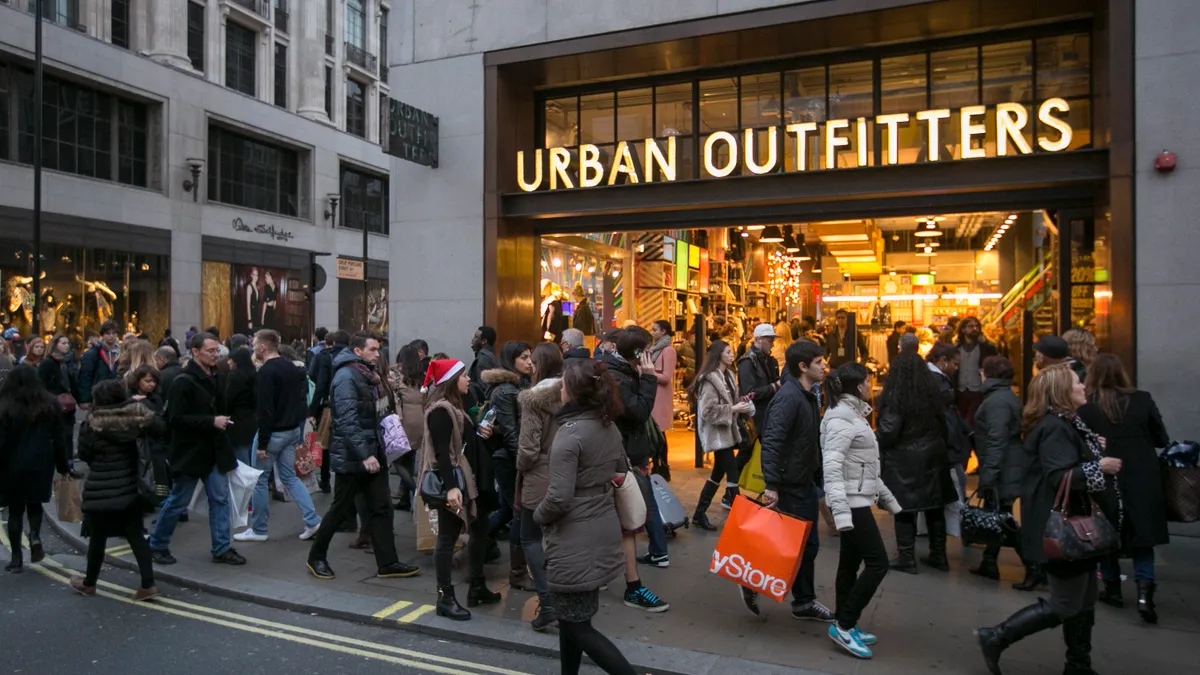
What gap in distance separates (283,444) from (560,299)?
6.57m

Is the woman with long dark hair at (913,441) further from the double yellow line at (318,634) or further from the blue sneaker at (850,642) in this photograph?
the double yellow line at (318,634)

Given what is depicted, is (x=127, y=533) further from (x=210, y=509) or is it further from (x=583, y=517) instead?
(x=583, y=517)

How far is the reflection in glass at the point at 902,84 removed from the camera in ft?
35.7

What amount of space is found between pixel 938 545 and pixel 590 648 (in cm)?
423

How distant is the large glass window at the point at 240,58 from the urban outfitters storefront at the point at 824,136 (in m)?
Answer: 22.3

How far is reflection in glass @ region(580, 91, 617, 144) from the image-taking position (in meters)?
12.6

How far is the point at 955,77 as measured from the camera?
10672 mm

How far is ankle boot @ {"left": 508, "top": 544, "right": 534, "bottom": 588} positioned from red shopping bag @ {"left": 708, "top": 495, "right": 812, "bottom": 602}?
6.06 ft

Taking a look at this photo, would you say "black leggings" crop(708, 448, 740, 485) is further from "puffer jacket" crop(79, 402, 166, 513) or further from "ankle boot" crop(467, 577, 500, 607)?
"puffer jacket" crop(79, 402, 166, 513)

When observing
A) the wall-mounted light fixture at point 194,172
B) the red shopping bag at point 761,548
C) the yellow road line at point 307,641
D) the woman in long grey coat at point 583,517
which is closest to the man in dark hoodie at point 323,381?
the yellow road line at point 307,641

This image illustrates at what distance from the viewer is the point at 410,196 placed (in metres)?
12.6

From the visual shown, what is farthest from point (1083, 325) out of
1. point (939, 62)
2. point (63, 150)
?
point (63, 150)

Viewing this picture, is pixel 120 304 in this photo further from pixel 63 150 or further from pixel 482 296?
pixel 482 296

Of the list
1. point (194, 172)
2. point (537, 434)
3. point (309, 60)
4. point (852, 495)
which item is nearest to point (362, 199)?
point (309, 60)
